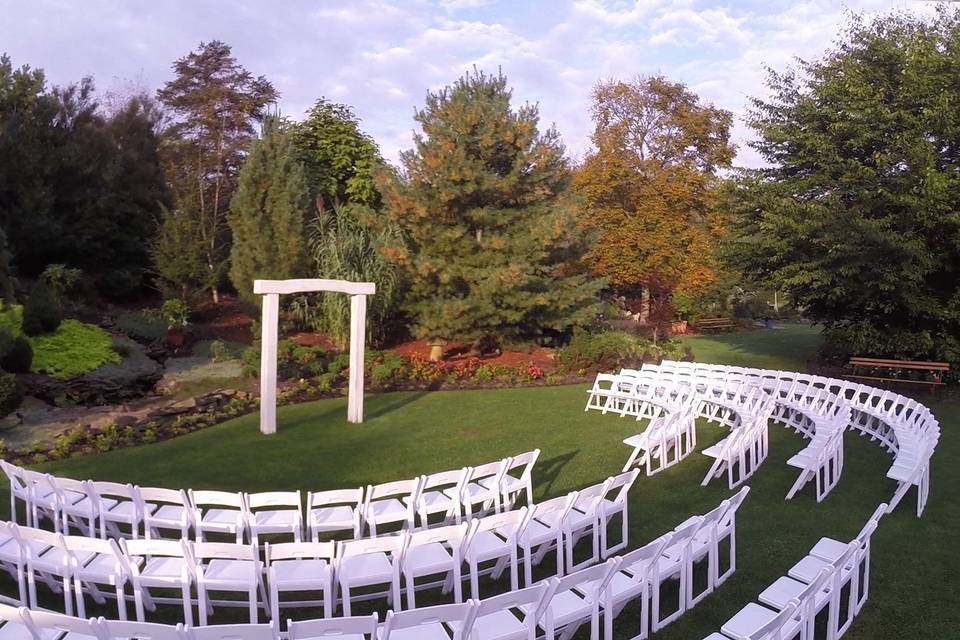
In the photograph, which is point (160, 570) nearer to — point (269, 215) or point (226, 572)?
point (226, 572)

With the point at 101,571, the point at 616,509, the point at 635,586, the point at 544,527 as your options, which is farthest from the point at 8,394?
the point at 635,586

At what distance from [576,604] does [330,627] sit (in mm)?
1667

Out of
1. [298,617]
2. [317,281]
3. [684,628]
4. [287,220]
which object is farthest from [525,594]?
[287,220]

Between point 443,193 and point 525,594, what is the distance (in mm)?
14198

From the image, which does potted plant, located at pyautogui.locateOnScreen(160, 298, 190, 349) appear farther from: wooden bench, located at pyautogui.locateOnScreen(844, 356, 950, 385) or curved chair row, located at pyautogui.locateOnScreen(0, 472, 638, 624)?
wooden bench, located at pyautogui.locateOnScreen(844, 356, 950, 385)

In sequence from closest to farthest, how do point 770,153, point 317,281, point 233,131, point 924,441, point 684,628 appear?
point 684,628
point 924,441
point 317,281
point 770,153
point 233,131

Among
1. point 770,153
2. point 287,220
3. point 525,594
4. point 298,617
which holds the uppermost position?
point 770,153

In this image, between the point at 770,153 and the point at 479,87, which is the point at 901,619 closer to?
the point at 770,153

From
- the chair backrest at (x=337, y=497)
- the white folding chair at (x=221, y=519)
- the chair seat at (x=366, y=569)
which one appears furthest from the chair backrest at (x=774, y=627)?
the white folding chair at (x=221, y=519)

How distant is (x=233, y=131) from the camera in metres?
31.8

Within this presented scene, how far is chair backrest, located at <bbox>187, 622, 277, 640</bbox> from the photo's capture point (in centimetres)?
333

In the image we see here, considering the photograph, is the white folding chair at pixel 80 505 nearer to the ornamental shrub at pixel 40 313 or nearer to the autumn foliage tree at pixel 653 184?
the ornamental shrub at pixel 40 313

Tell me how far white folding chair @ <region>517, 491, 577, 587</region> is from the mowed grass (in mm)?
589

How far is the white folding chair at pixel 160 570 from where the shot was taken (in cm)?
441
